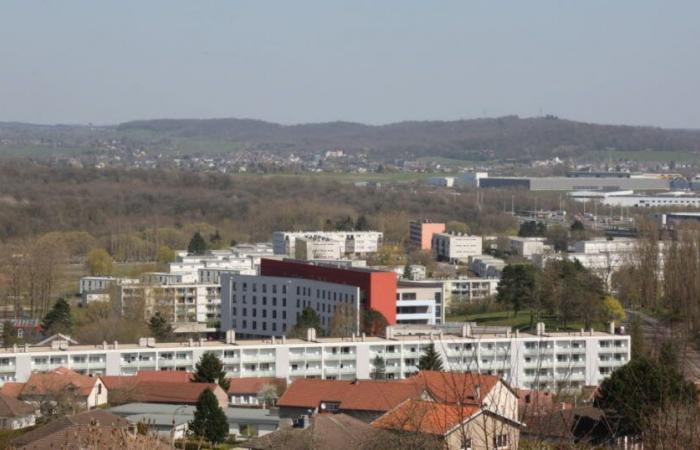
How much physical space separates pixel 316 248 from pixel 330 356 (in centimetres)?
1892

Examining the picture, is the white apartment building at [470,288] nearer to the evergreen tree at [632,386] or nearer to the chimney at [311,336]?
the chimney at [311,336]

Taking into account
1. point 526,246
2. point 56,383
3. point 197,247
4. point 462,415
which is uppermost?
point 462,415

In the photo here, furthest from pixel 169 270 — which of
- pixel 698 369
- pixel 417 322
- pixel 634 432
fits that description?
pixel 634 432

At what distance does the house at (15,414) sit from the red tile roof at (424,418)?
14.0 feet

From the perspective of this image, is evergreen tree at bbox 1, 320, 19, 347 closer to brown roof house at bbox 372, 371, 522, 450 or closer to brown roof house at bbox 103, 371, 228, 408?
brown roof house at bbox 103, 371, 228, 408

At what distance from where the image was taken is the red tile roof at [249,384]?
18.2 metres

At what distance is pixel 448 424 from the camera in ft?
30.0

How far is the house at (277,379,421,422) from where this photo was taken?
14031 millimetres

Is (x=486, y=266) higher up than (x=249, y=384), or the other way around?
(x=249, y=384)

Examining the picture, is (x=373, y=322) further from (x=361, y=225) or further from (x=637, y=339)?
(x=361, y=225)

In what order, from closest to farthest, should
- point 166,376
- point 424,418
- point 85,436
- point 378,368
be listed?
point 85,436, point 424,418, point 166,376, point 378,368

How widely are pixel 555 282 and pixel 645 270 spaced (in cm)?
196

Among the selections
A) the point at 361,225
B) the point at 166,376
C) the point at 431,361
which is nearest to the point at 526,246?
the point at 361,225

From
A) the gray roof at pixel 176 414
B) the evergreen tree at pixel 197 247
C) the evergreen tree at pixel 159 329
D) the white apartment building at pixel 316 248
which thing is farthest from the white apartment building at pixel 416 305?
the evergreen tree at pixel 197 247
